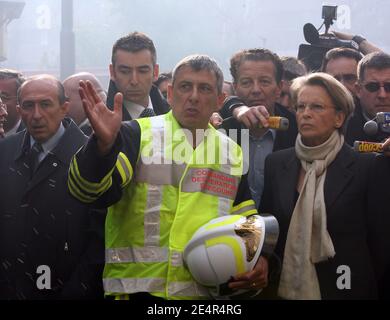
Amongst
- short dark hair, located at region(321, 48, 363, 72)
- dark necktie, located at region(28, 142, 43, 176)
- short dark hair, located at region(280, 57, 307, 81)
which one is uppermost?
short dark hair, located at region(321, 48, 363, 72)

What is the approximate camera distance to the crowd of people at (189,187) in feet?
10.8

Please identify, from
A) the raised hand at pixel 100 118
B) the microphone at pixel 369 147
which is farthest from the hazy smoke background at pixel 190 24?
the raised hand at pixel 100 118

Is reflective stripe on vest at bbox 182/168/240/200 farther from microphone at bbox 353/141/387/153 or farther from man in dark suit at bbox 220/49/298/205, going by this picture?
microphone at bbox 353/141/387/153

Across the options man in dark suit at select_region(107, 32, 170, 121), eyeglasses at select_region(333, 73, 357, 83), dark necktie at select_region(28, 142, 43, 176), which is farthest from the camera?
eyeglasses at select_region(333, 73, 357, 83)

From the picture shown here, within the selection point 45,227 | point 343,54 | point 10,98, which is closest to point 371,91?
point 343,54

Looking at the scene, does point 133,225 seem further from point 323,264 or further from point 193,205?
point 323,264

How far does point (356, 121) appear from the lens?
14.3ft

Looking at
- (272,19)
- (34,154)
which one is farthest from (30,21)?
(34,154)

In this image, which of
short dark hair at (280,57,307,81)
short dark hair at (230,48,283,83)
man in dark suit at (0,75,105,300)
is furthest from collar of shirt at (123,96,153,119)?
short dark hair at (280,57,307,81)

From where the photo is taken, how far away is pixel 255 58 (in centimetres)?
443

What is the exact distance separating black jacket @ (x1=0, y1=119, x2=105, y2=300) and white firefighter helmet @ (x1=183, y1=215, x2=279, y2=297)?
2.19 ft

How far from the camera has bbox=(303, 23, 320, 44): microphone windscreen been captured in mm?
5432
